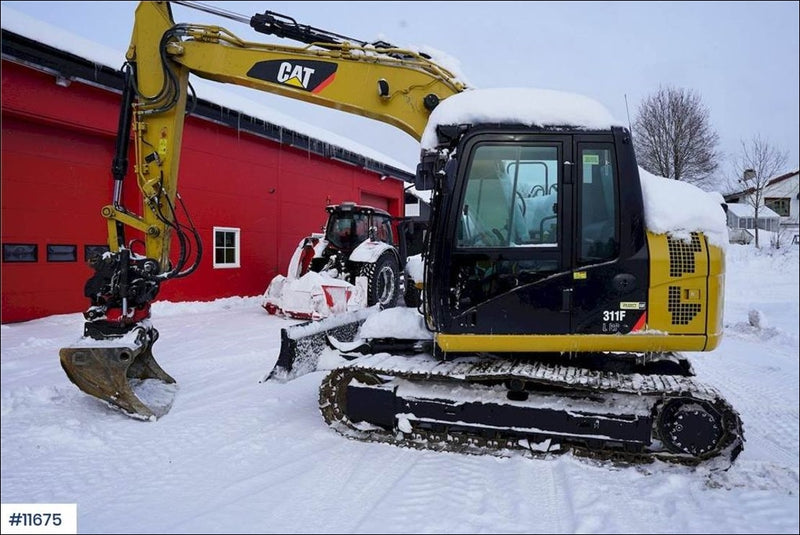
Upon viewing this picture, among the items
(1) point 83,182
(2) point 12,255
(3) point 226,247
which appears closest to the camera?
(2) point 12,255

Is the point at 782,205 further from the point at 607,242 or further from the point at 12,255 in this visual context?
the point at 12,255

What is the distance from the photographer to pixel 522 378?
150 inches

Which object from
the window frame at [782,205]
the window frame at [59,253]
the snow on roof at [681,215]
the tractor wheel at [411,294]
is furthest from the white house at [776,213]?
the window frame at [59,253]

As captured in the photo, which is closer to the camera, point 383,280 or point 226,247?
point 383,280

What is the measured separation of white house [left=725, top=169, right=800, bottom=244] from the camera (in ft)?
81.5

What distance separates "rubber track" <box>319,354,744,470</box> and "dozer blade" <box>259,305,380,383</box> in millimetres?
326

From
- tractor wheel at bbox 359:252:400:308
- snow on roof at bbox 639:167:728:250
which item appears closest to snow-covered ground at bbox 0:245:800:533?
snow on roof at bbox 639:167:728:250

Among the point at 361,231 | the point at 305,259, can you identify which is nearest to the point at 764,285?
the point at 361,231

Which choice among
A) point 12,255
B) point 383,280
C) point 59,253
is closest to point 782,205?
point 383,280

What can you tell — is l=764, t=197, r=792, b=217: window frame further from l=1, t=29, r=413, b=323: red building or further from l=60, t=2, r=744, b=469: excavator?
l=60, t=2, r=744, b=469: excavator

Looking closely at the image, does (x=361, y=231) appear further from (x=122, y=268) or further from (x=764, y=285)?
(x=764, y=285)

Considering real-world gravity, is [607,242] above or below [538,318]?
above

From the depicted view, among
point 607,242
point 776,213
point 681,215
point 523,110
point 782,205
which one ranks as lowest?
point 607,242

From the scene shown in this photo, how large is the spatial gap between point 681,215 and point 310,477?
10.5 ft
